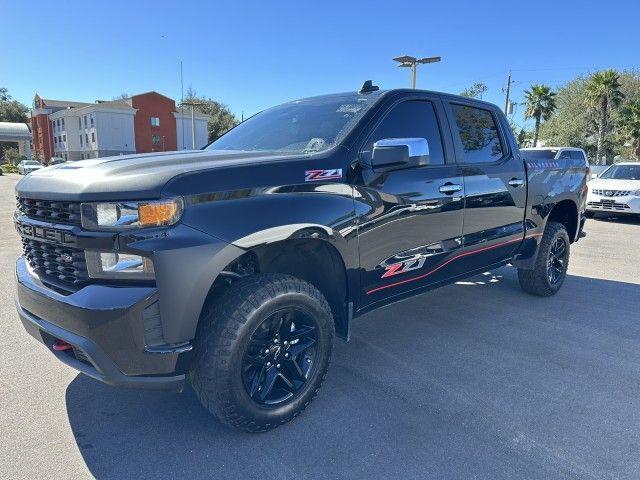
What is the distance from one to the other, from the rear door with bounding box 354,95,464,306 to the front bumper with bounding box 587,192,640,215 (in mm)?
9852

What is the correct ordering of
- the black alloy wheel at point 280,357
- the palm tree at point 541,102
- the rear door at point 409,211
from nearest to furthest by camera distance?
the black alloy wheel at point 280,357 < the rear door at point 409,211 < the palm tree at point 541,102

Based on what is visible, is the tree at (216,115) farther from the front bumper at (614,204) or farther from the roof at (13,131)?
the front bumper at (614,204)

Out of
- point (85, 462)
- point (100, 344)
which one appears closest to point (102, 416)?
point (85, 462)

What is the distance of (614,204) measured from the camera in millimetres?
12000

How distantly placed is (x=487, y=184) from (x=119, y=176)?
2.96m

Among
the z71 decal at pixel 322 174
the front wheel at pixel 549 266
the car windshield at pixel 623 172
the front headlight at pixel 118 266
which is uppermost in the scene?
the z71 decal at pixel 322 174

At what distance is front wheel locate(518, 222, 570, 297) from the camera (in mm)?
5051

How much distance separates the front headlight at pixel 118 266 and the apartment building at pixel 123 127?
5357 centimetres

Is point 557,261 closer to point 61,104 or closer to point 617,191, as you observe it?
point 617,191

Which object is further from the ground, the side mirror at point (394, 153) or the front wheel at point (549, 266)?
the side mirror at point (394, 153)

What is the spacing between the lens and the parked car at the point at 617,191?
11742 millimetres

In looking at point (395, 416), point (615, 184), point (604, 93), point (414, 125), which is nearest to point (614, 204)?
point (615, 184)

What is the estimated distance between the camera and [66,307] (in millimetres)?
2256

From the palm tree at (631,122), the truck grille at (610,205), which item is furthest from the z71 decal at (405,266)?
the palm tree at (631,122)
